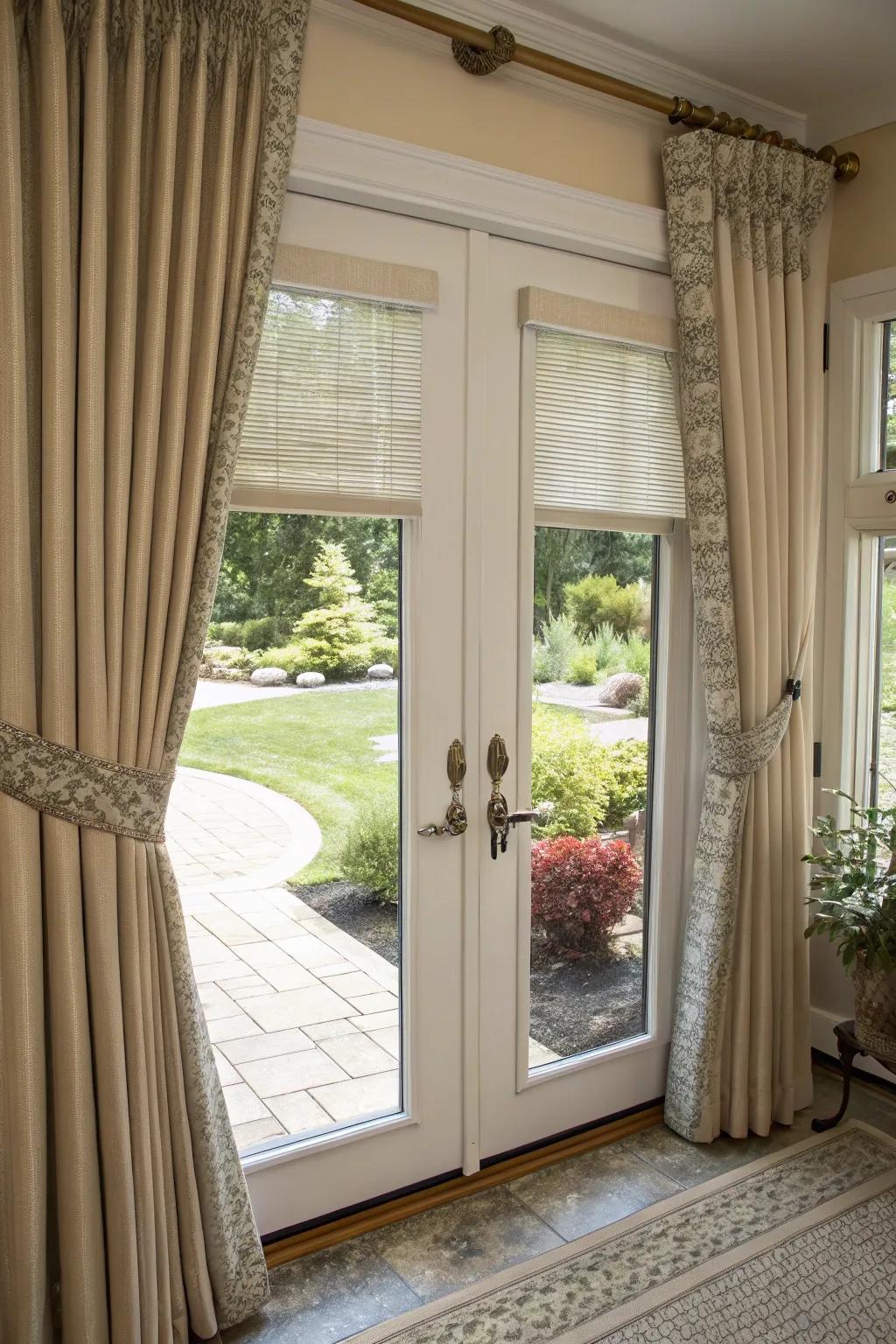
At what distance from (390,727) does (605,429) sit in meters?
0.90

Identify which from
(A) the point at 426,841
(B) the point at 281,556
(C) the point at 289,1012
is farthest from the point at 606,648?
(C) the point at 289,1012

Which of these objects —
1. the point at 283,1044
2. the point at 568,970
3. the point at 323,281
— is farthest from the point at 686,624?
the point at 283,1044

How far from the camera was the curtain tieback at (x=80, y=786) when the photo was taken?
1.60 meters

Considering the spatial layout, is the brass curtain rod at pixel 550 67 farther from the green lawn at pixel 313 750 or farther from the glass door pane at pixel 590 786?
the green lawn at pixel 313 750

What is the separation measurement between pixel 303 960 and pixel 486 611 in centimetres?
87

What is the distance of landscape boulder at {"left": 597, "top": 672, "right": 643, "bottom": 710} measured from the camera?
2547 mm

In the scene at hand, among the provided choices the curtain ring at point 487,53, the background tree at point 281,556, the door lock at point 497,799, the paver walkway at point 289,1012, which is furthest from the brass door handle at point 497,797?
the curtain ring at point 487,53

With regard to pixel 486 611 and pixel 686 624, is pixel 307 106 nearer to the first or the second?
pixel 486 611

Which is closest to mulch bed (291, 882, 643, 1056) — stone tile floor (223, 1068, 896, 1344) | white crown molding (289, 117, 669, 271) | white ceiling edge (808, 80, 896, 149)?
stone tile floor (223, 1068, 896, 1344)

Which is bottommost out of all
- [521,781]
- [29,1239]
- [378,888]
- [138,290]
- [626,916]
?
[29,1239]

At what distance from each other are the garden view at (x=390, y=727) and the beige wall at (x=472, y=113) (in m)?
0.81

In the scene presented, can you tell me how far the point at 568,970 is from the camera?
2549mm

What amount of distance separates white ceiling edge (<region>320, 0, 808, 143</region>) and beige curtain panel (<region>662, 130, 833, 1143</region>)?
0.19m

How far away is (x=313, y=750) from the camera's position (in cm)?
214
